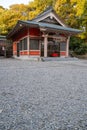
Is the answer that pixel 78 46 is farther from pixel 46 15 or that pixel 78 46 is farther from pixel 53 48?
pixel 46 15

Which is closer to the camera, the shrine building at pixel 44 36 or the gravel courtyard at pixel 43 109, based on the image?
the gravel courtyard at pixel 43 109

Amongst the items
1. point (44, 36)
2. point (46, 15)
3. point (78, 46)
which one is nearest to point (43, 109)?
point (44, 36)

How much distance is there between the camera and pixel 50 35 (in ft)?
59.0

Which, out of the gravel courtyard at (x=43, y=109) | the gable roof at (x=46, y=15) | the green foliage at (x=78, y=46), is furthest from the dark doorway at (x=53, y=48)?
the gravel courtyard at (x=43, y=109)

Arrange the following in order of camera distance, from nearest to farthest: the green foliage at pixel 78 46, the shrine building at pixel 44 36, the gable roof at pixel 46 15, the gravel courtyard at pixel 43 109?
the gravel courtyard at pixel 43 109 → the shrine building at pixel 44 36 → the gable roof at pixel 46 15 → the green foliage at pixel 78 46

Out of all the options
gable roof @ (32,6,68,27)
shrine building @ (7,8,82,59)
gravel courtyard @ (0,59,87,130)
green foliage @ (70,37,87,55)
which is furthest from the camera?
green foliage @ (70,37,87,55)

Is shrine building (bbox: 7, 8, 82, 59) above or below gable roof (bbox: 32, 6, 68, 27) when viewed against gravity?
below

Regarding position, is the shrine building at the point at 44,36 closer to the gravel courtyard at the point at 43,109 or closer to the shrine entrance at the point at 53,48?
the shrine entrance at the point at 53,48

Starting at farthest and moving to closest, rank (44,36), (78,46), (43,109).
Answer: (78,46) → (44,36) → (43,109)

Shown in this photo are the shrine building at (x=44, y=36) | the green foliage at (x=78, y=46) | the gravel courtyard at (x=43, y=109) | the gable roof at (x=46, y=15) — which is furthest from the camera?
the green foliage at (x=78, y=46)

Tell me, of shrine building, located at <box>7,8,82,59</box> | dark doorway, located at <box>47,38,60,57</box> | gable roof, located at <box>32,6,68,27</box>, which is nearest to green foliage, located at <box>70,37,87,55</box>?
shrine building, located at <box>7,8,82,59</box>

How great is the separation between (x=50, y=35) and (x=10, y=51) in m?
9.95

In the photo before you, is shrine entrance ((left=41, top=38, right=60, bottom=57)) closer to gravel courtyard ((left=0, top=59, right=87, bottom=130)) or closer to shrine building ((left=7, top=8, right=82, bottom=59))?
shrine building ((left=7, top=8, right=82, bottom=59))

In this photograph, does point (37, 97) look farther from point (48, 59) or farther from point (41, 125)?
point (48, 59)
